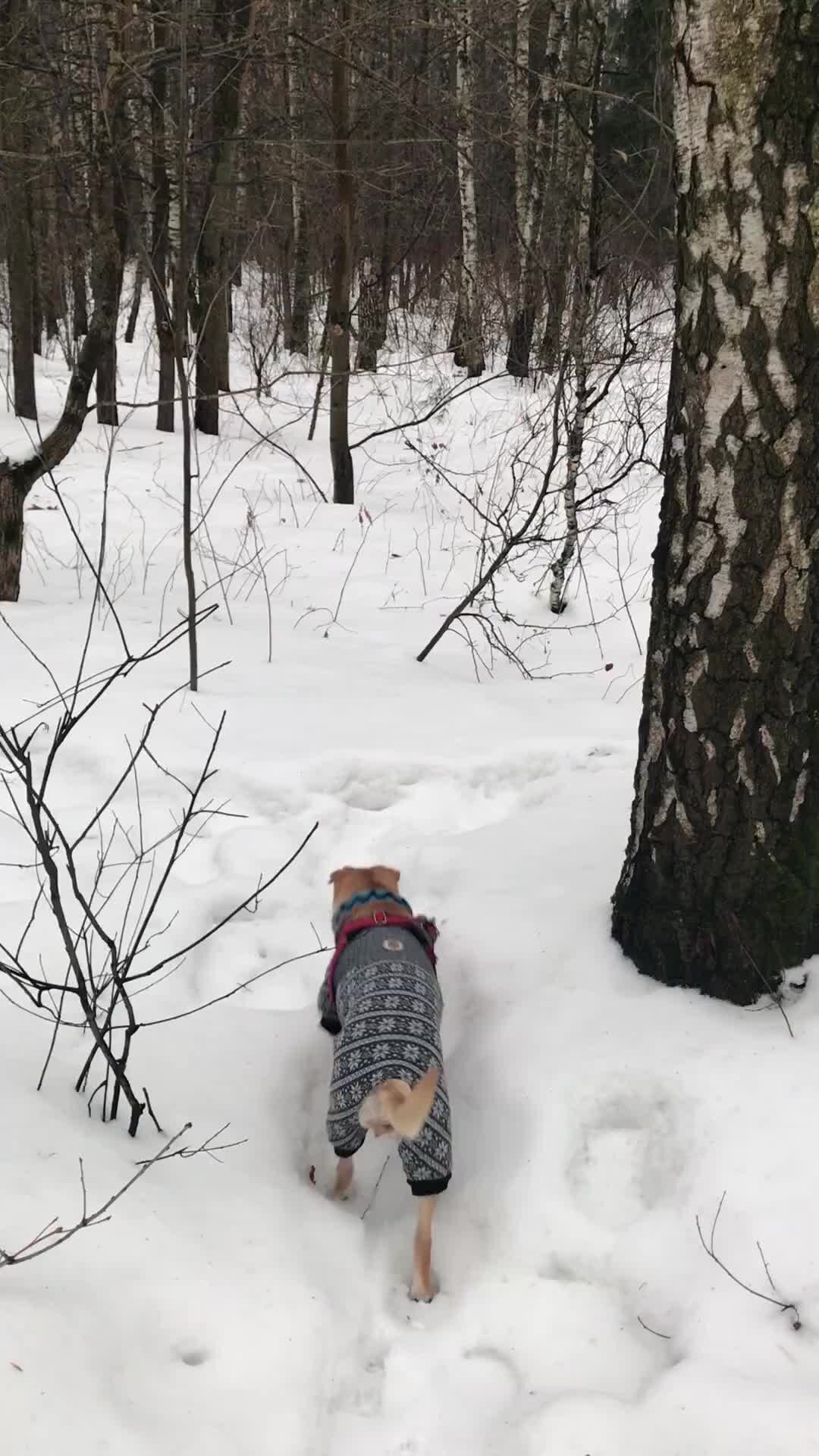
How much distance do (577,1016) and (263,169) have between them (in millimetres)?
11240

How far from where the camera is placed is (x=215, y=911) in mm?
2777

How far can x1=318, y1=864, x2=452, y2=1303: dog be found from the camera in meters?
1.82

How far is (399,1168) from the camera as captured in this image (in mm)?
2232

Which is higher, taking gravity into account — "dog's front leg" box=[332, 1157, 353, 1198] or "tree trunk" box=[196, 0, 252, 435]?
"tree trunk" box=[196, 0, 252, 435]

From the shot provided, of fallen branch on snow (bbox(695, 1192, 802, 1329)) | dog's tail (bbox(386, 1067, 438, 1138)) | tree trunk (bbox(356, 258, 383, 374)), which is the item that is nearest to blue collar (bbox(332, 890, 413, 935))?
dog's tail (bbox(386, 1067, 438, 1138))

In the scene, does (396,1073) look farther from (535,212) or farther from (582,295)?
(535,212)

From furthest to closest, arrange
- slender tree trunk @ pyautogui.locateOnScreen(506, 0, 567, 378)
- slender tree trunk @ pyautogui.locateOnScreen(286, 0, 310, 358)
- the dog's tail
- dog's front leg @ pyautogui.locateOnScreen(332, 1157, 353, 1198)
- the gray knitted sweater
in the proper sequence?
slender tree trunk @ pyautogui.locateOnScreen(286, 0, 310, 358)
slender tree trunk @ pyautogui.locateOnScreen(506, 0, 567, 378)
dog's front leg @ pyautogui.locateOnScreen(332, 1157, 353, 1198)
the gray knitted sweater
the dog's tail

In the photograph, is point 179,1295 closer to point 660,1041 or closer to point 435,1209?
point 435,1209

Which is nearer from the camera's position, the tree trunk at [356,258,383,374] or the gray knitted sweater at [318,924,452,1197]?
the gray knitted sweater at [318,924,452,1197]

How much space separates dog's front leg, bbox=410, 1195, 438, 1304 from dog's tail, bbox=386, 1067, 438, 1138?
201 mm

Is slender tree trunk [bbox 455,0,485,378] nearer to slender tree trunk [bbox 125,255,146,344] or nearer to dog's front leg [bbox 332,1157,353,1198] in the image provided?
slender tree trunk [bbox 125,255,146,344]

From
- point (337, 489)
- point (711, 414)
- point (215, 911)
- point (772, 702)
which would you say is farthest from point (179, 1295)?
point (337, 489)

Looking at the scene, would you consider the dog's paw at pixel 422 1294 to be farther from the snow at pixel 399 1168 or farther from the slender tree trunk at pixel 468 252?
the slender tree trunk at pixel 468 252

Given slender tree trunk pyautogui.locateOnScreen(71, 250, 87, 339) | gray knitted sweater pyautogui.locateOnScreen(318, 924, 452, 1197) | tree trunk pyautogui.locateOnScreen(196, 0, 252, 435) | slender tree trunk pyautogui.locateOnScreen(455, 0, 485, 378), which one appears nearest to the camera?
gray knitted sweater pyautogui.locateOnScreen(318, 924, 452, 1197)
